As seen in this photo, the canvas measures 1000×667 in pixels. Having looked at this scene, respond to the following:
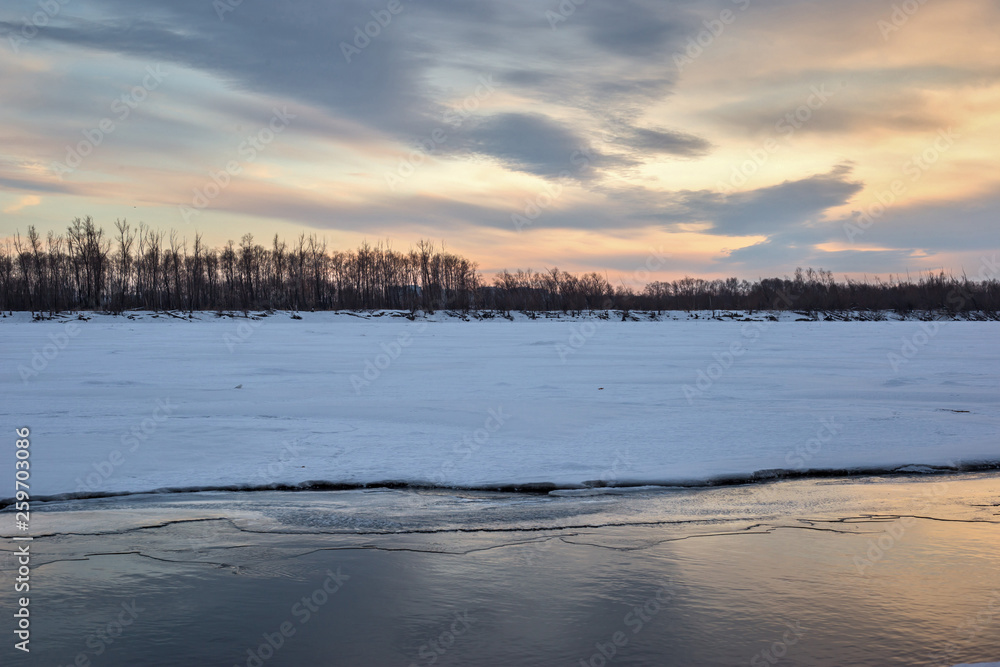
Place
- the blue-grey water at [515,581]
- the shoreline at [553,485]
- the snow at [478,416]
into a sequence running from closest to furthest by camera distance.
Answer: the blue-grey water at [515,581] → the shoreline at [553,485] → the snow at [478,416]

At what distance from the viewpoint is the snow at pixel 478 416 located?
22.6 feet

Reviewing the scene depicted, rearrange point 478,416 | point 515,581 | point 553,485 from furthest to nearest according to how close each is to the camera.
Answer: point 478,416 → point 553,485 → point 515,581

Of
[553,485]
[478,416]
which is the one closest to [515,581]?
[553,485]

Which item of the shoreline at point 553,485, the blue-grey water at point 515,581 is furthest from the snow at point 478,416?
the blue-grey water at point 515,581

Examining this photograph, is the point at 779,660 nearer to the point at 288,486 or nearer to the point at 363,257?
the point at 288,486

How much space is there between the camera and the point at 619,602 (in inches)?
141

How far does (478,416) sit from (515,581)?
558 centimetres

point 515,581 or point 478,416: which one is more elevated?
point 478,416

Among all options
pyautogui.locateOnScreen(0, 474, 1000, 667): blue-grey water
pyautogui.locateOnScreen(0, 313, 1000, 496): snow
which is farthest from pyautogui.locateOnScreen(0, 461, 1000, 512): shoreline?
pyautogui.locateOnScreen(0, 474, 1000, 667): blue-grey water

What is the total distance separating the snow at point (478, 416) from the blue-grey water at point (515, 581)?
100 centimetres

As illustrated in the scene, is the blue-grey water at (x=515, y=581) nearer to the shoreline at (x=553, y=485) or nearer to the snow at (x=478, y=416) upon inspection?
the shoreline at (x=553, y=485)

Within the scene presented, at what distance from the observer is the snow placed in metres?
6.90

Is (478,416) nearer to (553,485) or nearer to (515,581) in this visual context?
(553,485)

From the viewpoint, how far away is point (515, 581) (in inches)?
153
